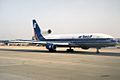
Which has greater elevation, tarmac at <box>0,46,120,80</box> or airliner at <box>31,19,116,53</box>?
airliner at <box>31,19,116,53</box>

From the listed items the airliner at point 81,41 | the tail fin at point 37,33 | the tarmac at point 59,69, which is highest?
the tail fin at point 37,33

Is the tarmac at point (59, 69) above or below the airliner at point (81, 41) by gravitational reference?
below

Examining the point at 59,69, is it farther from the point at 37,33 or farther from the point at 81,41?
the point at 37,33

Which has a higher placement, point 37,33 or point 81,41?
point 37,33

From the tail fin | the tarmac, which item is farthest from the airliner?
the tarmac

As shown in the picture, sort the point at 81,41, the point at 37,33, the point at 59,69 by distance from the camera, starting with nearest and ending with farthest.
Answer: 1. the point at 59,69
2. the point at 81,41
3. the point at 37,33

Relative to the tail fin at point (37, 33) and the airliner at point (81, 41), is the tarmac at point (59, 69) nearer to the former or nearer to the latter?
→ the airliner at point (81, 41)

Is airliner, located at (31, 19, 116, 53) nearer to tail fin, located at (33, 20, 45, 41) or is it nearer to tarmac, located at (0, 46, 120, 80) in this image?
tail fin, located at (33, 20, 45, 41)

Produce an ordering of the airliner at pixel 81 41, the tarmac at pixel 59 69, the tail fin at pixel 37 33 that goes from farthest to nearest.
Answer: the tail fin at pixel 37 33 < the airliner at pixel 81 41 < the tarmac at pixel 59 69

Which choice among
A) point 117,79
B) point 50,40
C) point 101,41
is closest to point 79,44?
point 101,41

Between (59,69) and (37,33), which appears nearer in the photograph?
(59,69)

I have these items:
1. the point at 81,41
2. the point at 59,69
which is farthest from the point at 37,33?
the point at 59,69

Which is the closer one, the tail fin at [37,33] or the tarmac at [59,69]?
the tarmac at [59,69]

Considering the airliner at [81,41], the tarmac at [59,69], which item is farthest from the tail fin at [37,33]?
the tarmac at [59,69]
